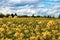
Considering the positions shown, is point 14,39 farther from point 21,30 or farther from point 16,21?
point 16,21

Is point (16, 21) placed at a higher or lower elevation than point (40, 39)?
lower

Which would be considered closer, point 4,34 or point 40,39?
point 40,39

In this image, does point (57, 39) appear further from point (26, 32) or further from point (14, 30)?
point (14, 30)

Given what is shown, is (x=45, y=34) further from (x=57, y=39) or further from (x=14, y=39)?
(x=14, y=39)

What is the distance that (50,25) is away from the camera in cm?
1148

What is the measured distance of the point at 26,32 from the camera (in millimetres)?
11812

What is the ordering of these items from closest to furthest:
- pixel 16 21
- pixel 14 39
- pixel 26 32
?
1. pixel 14 39
2. pixel 26 32
3. pixel 16 21

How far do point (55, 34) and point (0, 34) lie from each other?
109 inches

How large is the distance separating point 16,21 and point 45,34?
22.9ft

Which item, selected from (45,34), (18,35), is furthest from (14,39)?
(45,34)

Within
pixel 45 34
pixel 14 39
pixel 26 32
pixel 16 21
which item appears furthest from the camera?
pixel 16 21

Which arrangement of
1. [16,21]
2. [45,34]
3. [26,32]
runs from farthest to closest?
[16,21] < [26,32] < [45,34]

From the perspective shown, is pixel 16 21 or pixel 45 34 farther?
pixel 16 21

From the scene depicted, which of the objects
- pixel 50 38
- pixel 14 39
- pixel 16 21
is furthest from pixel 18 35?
pixel 16 21
